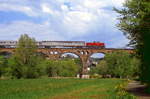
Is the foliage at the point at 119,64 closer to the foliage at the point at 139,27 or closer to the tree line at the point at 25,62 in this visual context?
the tree line at the point at 25,62

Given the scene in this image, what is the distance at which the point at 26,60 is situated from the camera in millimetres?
95938

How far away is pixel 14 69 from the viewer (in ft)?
312

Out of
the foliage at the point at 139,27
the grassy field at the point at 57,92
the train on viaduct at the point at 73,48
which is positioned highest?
the train on viaduct at the point at 73,48

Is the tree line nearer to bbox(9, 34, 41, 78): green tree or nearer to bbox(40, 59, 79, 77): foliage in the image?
bbox(9, 34, 41, 78): green tree

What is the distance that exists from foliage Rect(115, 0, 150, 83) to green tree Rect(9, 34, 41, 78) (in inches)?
2363

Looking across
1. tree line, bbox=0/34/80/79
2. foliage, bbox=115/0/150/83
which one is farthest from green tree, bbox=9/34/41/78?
foliage, bbox=115/0/150/83

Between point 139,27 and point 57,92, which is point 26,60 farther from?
point 139,27

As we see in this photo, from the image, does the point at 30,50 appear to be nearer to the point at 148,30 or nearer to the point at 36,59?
the point at 36,59

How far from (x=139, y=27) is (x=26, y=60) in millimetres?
65275

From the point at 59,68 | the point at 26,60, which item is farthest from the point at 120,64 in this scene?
the point at 26,60

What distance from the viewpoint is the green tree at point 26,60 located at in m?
94.7

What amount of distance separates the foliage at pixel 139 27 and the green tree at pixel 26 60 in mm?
60027

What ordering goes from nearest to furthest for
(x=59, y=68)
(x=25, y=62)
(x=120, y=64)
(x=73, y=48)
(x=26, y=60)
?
1. (x=25, y=62)
2. (x=26, y=60)
3. (x=120, y=64)
4. (x=59, y=68)
5. (x=73, y=48)

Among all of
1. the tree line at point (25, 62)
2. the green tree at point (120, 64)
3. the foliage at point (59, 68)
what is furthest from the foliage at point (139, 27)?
the foliage at point (59, 68)
